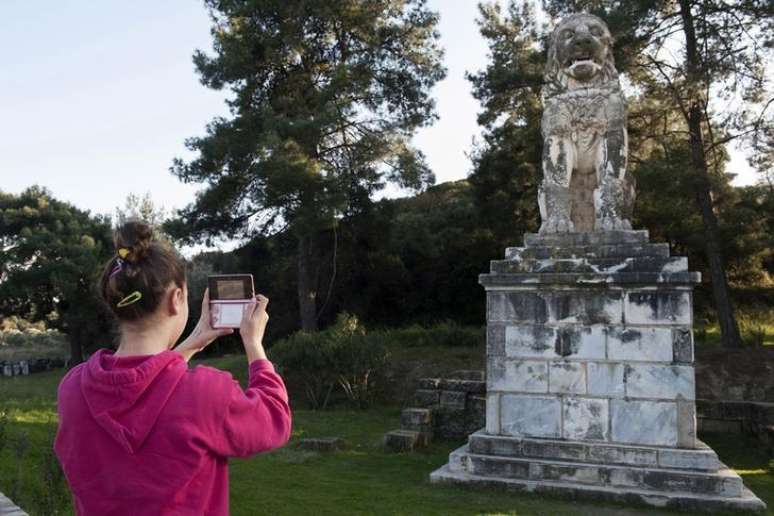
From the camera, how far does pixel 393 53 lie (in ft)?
57.4

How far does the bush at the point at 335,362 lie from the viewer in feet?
40.6

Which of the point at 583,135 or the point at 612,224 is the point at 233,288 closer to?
the point at 612,224

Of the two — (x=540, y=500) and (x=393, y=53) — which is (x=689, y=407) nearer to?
(x=540, y=500)

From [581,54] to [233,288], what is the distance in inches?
236

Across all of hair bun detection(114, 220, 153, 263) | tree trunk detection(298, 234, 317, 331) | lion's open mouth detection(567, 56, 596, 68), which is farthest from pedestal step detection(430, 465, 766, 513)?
tree trunk detection(298, 234, 317, 331)

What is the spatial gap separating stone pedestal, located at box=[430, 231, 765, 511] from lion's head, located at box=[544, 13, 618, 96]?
1.73 metres

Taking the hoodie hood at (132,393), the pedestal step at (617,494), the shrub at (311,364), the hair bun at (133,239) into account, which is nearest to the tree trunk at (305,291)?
the shrub at (311,364)

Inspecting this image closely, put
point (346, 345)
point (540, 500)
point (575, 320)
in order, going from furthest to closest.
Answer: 1. point (346, 345)
2. point (575, 320)
3. point (540, 500)

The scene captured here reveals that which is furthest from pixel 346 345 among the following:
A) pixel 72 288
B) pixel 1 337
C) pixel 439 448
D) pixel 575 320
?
pixel 1 337

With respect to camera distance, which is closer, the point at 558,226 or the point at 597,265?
the point at 597,265

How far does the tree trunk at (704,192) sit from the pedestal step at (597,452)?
8.06 meters

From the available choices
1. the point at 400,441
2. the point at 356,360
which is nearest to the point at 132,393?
the point at 400,441

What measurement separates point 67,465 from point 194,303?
66.4ft

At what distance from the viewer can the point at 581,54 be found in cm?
695
